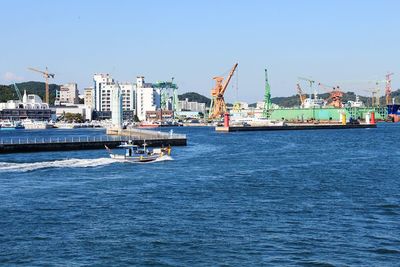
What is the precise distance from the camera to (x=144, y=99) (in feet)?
640

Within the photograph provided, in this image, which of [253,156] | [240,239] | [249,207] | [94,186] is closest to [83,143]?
[253,156]

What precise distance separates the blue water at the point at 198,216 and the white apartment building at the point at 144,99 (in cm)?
15762

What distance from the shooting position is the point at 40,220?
1977cm

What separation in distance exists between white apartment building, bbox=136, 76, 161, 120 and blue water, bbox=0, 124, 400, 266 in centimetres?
15762

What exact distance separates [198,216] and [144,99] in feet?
578

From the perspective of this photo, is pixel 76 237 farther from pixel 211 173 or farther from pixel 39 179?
pixel 211 173

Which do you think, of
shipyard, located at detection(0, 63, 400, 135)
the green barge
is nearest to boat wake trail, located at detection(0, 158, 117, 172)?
shipyard, located at detection(0, 63, 400, 135)

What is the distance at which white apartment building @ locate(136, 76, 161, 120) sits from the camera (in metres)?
193

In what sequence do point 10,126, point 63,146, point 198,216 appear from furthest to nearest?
point 10,126, point 63,146, point 198,216

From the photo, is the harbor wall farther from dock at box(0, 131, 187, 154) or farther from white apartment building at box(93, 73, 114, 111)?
white apartment building at box(93, 73, 114, 111)

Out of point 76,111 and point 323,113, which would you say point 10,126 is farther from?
point 323,113

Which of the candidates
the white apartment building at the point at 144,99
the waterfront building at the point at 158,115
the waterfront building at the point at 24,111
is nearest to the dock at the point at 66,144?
the waterfront building at the point at 24,111

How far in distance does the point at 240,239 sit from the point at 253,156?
1189 inches

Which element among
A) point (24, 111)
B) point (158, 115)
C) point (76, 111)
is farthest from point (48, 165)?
point (158, 115)
